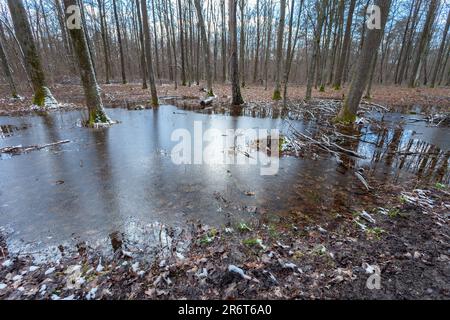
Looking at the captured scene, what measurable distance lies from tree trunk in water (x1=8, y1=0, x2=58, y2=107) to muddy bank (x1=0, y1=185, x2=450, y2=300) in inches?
470

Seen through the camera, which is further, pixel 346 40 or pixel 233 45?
pixel 346 40

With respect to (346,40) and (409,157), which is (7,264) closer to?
(409,157)

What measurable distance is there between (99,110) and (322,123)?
29.4 ft

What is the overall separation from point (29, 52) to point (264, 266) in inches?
577

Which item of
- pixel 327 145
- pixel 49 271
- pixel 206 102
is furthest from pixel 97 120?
pixel 327 145

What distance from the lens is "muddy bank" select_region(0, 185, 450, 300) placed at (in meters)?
2.22

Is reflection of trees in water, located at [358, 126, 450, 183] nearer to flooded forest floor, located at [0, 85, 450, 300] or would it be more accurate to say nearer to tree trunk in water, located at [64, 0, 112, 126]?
flooded forest floor, located at [0, 85, 450, 300]

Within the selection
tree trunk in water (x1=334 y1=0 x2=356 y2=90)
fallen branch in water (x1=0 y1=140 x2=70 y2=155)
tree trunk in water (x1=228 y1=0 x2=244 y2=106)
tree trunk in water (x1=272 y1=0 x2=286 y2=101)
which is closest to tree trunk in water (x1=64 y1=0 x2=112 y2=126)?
fallen branch in water (x1=0 y1=140 x2=70 y2=155)

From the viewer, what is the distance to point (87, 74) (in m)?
8.19

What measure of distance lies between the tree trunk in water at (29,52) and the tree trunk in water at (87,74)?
512cm

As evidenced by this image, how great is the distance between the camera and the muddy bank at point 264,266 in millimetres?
2225
